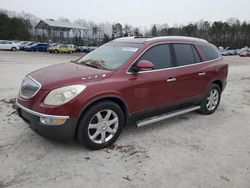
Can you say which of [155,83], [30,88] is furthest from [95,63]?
[30,88]

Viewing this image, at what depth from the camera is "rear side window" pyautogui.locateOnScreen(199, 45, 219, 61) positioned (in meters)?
5.86

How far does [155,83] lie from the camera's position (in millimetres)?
4555

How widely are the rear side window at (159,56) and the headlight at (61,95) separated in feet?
4.55

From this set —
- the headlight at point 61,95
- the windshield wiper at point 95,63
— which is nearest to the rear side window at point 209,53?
the windshield wiper at point 95,63

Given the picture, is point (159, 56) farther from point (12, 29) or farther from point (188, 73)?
point (12, 29)

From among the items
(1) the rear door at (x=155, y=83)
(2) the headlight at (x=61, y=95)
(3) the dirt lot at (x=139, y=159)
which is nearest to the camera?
(3) the dirt lot at (x=139, y=159)

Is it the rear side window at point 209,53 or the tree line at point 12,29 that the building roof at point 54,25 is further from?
the rear side window at point 209,53

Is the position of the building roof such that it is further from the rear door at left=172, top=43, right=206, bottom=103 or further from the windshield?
the rear door at left=172, top=43, right=206, bottom=103

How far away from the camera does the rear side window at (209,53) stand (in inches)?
231

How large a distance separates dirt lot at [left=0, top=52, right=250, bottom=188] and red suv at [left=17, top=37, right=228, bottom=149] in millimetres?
303

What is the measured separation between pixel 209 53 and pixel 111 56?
2.56 metres

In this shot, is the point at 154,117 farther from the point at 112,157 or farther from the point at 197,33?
the point at 197,33

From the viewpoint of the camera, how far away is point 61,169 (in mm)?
3465

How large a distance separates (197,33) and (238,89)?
248ft
